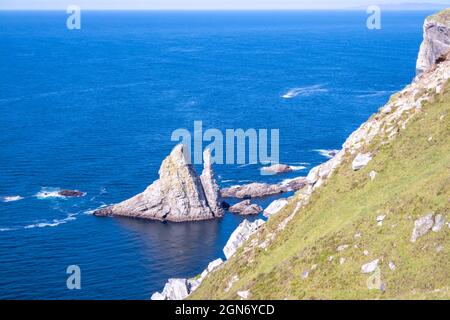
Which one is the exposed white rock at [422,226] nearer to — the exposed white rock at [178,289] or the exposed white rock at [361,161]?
the exposed white rock at [361,161]

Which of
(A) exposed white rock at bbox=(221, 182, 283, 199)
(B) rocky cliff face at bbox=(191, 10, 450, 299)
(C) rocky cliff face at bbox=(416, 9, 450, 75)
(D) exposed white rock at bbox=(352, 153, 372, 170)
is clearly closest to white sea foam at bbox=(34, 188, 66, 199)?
(A) exposed white rock at bbox=(221, 182, 283, 199)

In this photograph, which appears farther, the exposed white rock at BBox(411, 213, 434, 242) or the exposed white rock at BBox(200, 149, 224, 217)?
the exposed white rock at BBox(200, 149, 224, 217)

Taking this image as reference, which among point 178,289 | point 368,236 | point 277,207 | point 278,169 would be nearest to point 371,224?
point 368,236

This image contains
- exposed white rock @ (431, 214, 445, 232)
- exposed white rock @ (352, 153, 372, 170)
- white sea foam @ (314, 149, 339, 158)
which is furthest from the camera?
white sea foam @ (314, 149, 339, 158)

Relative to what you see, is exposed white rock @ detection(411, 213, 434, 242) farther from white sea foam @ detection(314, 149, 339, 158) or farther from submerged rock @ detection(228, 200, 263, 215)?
white sea foam @ detection(314, 149, 339, 158)

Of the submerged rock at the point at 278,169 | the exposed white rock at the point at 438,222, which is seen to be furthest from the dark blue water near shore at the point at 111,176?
the exposed white rock at the point at 438,222

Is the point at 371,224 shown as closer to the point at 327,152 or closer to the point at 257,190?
the point at 257,190
